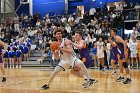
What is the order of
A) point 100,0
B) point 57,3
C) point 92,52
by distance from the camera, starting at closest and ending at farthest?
point 92,52
point 100,0
point 57,3

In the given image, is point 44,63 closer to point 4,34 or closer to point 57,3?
point 4,34

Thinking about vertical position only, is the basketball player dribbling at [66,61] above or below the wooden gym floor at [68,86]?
→ above

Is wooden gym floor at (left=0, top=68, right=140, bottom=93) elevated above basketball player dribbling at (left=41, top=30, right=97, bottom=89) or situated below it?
below

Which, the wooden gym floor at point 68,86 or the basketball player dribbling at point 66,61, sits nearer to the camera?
the wooden gym floor at point 68,86

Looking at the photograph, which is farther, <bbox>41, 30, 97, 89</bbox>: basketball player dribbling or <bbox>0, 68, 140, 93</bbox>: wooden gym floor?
<bbox>41, 30, 97, 89</bbox>: basketball player dribbling

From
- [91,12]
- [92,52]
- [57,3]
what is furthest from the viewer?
[57,3]

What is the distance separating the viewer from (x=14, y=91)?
10219 mm

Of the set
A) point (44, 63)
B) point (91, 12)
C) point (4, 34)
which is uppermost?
point (91, 12)

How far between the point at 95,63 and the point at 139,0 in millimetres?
10261

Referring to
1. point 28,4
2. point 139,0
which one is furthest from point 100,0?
point 28,4

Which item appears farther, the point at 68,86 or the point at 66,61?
the point at 68,86

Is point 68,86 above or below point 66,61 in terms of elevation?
below

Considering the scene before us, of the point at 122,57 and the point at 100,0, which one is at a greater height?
the point at 100,0

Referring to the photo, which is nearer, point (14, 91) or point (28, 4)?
point (14, 91)
